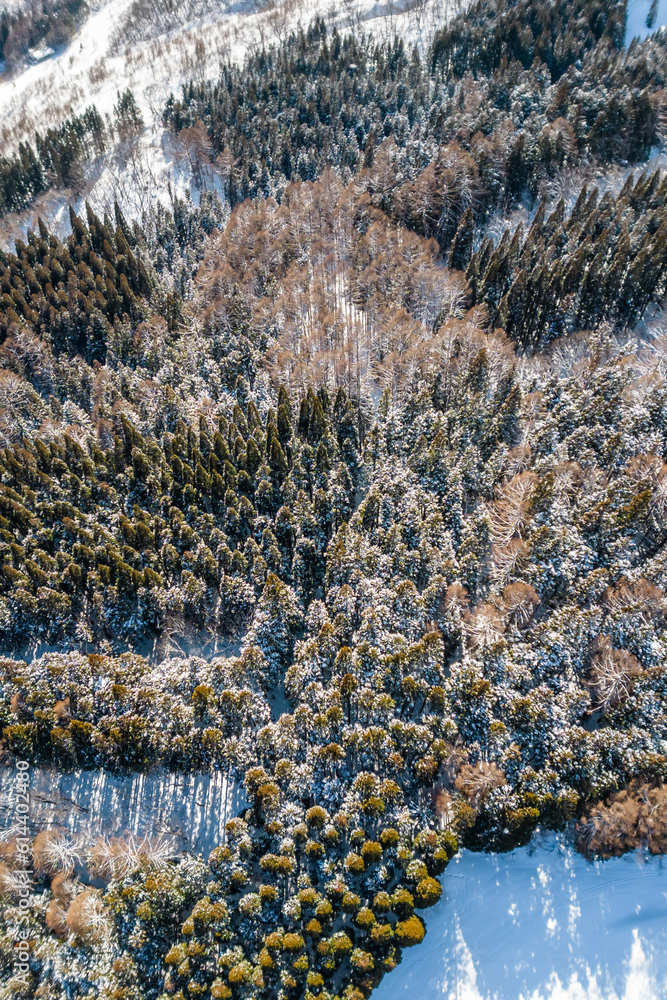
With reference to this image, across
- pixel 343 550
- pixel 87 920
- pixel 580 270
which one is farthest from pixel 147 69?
pixel 87 920

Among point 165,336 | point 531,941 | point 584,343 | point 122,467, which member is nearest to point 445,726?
point 531,941

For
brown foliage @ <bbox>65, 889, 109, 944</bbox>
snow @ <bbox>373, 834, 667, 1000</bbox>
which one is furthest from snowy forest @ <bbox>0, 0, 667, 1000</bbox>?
snow @ <bbox>373, 834, 667, 1000</bbox>

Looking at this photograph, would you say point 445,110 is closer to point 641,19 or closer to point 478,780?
point 641,19

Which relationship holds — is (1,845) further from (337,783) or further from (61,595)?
(337,783)

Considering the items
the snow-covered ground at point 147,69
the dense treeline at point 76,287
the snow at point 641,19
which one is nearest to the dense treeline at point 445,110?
the snow at point 641,19

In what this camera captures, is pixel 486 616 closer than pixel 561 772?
No

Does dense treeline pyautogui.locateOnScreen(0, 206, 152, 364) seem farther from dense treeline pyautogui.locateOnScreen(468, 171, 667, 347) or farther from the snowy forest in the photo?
dense treeline pyautogui.locateOnScreen(468, 171, 667, 347)

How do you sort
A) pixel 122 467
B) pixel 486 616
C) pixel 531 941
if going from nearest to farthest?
pixel 531 941
pixel 486 616
pixel 122 467

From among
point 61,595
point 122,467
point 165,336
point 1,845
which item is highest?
point 165,336

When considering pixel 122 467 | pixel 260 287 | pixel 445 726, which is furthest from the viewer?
pixel 260 287
